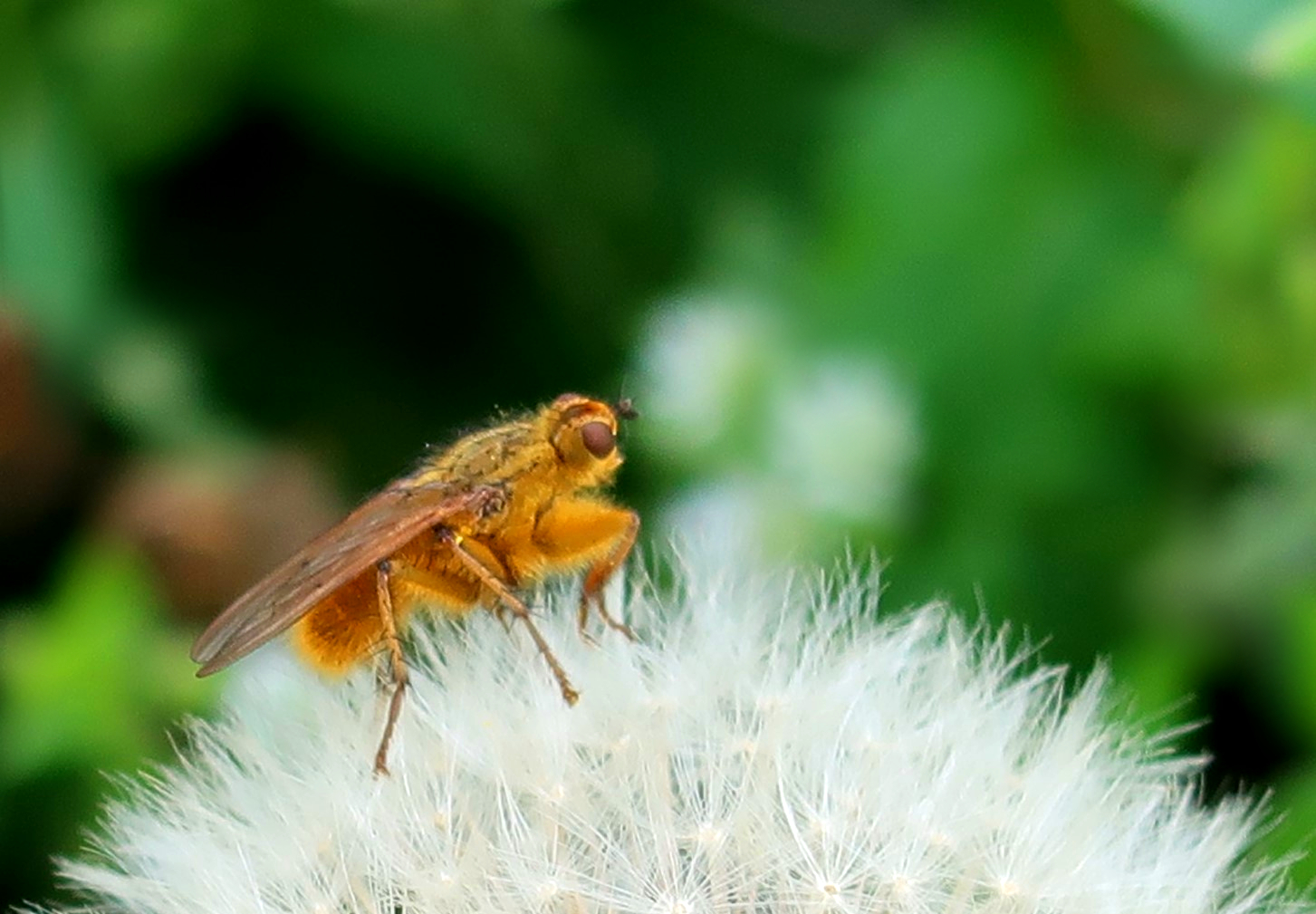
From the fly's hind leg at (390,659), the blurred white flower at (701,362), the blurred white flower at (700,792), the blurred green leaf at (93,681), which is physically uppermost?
the blurred white flower at (701,362)

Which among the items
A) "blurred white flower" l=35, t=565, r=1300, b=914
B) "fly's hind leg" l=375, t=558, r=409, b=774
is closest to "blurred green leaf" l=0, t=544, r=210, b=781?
"blurred white flower" l=35, t=565, r=1300, b=914

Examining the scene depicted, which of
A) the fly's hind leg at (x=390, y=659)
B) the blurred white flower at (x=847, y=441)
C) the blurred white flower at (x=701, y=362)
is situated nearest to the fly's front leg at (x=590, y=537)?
the fly's hind leg at (x=390, y=659)

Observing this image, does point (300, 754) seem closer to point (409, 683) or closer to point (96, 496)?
point (409, 683)

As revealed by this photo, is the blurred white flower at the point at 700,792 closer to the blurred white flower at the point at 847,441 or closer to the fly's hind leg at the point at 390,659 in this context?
the fly's hind leg at the point at 390,659

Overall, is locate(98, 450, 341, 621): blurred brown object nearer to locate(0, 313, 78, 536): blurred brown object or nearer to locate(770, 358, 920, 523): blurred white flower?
locate(0, 313, 78, 536): blurred brown object

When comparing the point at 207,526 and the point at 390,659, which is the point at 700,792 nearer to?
the point at 390,659

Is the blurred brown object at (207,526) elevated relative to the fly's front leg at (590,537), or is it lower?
elevated

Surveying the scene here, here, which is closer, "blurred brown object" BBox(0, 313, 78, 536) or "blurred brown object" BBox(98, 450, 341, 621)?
"blurred brown object" BBox(98, 450, 341, 621)
